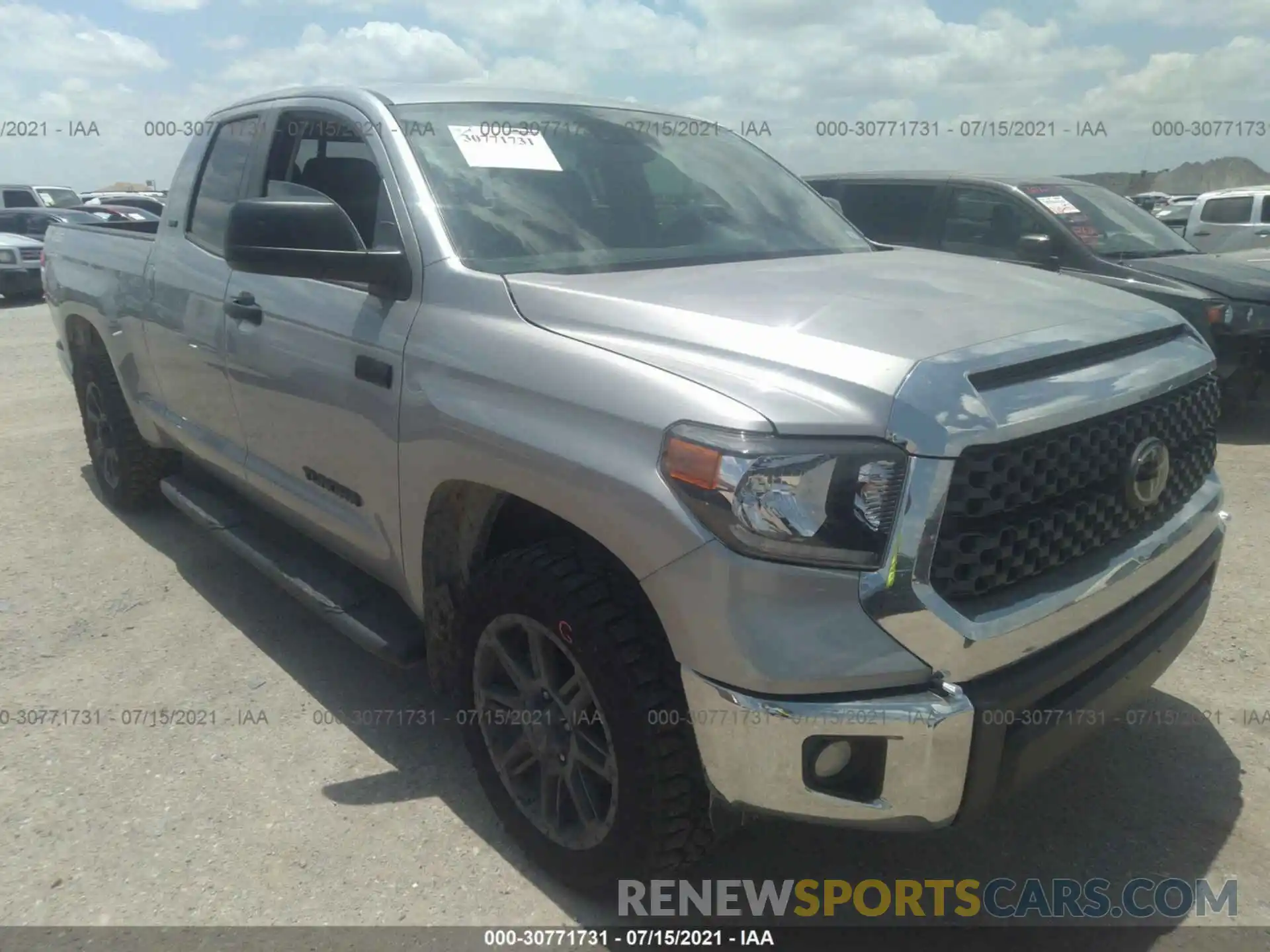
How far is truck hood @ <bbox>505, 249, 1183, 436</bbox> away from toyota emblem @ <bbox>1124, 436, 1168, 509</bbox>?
0.85 feet

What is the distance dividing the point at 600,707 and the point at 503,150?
1705 millimetres

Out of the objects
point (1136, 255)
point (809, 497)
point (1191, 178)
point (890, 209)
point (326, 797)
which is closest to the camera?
point (809, 497)

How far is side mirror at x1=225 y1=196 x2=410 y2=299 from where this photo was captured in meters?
2.64

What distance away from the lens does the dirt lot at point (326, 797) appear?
2.55m

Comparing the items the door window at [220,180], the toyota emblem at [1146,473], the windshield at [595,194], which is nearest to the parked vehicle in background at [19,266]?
the door window at [220,180]

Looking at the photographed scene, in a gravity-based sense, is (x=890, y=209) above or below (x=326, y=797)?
above

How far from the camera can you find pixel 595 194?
3.07 m

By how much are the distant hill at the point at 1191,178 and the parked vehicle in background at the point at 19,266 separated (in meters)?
36.0

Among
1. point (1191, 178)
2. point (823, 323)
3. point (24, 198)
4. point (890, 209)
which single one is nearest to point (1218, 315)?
point (890, 209)

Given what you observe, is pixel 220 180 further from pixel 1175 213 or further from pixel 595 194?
pixel 1175 213

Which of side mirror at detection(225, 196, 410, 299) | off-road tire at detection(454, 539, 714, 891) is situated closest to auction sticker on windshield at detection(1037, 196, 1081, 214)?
side mirror at detection(225, 196, 410, 299)

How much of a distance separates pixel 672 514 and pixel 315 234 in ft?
4.45

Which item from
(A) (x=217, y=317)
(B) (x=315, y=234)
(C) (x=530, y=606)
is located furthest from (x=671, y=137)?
(C) (x=530, y=606)

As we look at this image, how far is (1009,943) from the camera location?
2.37 m
